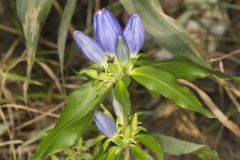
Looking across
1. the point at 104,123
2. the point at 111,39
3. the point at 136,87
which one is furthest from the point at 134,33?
the point at 136,87

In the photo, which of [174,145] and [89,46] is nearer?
[89,46]

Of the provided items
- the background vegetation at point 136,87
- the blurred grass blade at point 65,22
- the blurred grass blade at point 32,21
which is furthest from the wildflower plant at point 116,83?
the background vegetation at point 136,87

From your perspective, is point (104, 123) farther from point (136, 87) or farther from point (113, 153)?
point (136, 87)

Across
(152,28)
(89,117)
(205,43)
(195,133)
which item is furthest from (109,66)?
(205,43)

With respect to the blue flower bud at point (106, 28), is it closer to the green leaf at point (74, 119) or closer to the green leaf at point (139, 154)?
the green leaf at point (74, 119)

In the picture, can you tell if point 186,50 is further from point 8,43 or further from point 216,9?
point 8,43

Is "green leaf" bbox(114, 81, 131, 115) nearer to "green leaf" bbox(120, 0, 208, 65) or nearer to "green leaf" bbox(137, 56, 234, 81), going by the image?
"green leaf" bbox(137, 56, 234, 81)
